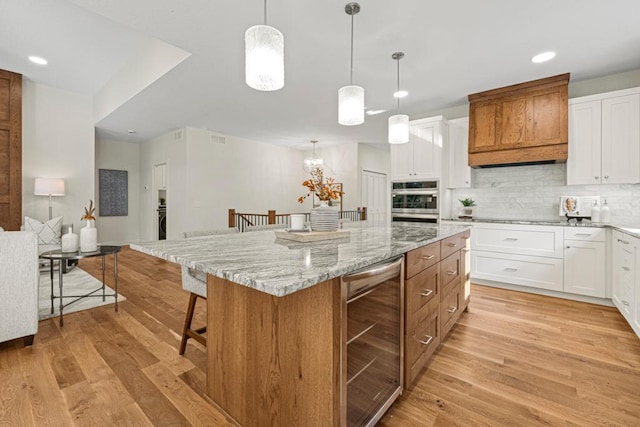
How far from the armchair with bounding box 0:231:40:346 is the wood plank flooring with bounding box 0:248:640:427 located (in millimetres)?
165

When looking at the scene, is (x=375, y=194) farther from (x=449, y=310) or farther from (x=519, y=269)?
(x=449, y=310)

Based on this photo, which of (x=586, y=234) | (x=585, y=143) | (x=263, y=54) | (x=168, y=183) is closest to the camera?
(x=263, y=54)

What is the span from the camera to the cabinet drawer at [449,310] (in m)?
2.14

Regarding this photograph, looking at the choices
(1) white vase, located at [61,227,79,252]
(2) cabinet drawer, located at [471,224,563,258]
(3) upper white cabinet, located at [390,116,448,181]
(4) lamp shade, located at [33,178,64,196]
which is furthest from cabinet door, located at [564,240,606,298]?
(4) lamp shade, located at [33,178,64,196]

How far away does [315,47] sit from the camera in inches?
114

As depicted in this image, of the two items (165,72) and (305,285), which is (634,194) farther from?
(165,72)

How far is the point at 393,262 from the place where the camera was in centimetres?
141

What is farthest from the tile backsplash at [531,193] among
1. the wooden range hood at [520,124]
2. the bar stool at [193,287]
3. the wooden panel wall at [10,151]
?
the wooden panel wall at [10,151]

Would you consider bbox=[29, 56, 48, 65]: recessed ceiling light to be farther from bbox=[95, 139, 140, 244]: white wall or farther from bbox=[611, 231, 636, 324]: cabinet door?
bbox=[611, 231, 636, 324]: cabinet door

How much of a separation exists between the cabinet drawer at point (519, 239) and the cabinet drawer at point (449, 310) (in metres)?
1.63

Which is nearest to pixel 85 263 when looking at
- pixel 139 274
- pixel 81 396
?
pixel 139 274

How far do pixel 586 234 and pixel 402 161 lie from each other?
2428 mm

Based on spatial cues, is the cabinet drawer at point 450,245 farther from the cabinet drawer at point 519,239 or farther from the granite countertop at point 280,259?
the cabinet drawer at point 519,239

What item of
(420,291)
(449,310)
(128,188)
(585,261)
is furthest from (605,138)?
(128,188)
